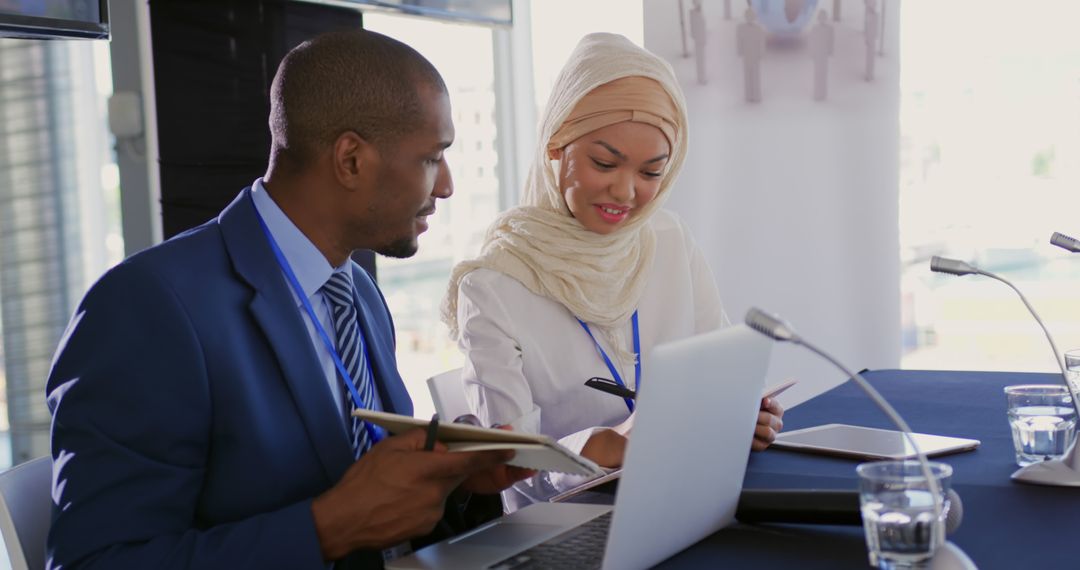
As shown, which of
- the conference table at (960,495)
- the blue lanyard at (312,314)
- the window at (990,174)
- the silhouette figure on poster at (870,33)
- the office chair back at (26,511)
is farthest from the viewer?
the silhouette figure on poster at (870,33)

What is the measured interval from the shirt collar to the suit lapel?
0.19 feet

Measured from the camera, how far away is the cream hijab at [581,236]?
91.6 inches

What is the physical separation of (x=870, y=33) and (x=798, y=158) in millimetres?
516

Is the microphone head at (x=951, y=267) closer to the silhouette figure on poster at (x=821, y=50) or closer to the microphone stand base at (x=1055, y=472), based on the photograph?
the microphone stand base at (x=1055, y=472)

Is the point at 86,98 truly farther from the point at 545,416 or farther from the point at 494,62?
the point at 545,416

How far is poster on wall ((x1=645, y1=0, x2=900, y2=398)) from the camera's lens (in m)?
4.03

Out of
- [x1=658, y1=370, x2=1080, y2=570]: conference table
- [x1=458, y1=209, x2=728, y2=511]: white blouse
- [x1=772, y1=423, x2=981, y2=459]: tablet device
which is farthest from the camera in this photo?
[x1=458, y1=209, x2=728, y2=511]: white blouse

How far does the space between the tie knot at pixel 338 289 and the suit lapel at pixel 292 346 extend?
144mm

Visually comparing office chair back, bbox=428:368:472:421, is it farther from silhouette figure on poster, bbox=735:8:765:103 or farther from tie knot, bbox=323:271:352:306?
silhouette figure on poster, bbox=735:8:765:103

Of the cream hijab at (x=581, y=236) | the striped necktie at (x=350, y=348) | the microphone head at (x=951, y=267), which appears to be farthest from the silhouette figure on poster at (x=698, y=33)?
the striped necktie at (x=350, y=348)

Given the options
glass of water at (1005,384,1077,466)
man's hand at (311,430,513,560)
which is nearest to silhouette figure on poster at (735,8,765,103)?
glass of water at (1005,384,1077,466)

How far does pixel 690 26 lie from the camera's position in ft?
14.0

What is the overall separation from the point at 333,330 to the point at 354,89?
0.36m

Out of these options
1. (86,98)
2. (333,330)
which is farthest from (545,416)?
(86,98)
